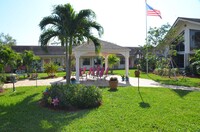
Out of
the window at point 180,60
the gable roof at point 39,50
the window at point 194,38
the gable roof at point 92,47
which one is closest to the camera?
the gable roof at point 92,47

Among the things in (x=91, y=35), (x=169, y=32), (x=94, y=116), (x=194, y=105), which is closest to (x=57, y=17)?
(x=91, y=35)

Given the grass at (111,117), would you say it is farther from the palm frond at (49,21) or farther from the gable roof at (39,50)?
the gable roof at (39,50)

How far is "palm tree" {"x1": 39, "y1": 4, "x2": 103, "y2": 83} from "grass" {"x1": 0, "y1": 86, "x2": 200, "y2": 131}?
4907 mm

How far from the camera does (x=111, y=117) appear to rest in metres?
6.64

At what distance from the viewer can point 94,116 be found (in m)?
6.78

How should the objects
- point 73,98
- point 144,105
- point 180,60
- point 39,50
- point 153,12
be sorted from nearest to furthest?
1. point 73,98
2. point 144,105
3. point 153,12
4. point 180,60
5. point 39,50

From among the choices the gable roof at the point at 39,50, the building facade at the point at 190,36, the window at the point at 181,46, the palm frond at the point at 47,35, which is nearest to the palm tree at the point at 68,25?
the palm frond at the point at 47,35

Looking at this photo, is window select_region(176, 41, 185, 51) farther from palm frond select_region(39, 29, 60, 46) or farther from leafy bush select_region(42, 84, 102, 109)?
leafy bush select_region(42, 84, 102, 109)

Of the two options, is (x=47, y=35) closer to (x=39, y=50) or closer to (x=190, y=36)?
(x=190, y=36)

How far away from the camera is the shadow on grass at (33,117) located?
5.75 m

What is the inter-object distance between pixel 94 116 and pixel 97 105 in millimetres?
1405

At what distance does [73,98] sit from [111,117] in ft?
6.64

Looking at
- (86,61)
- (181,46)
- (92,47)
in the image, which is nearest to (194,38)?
(181,46)

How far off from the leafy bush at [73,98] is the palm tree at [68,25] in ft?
13.3
